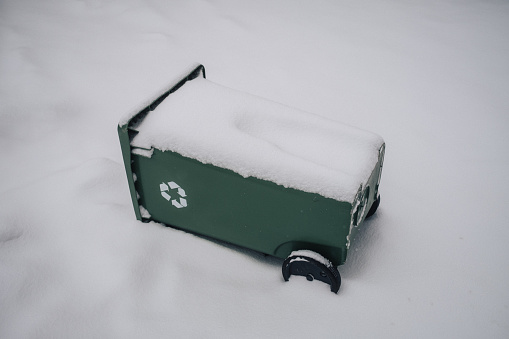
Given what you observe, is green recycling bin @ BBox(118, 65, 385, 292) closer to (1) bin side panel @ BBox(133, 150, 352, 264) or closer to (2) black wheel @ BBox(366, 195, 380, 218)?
(1) bin side panel @ BBox(133, 150, 352, 264)

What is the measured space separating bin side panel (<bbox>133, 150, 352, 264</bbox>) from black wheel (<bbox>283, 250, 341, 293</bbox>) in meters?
0.04

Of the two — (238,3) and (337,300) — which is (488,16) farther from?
(337,300)

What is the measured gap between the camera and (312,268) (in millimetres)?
1665

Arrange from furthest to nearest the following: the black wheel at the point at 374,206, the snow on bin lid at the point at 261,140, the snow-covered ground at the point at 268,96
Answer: the black wheel at the point at 374,206 → the snow-covered ground at the point at 268,96 → the snow on bin lid at the point at 261,140

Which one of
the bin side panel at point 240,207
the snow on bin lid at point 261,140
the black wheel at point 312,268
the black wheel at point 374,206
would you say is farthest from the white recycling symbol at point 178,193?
the black wheel at point 374,206

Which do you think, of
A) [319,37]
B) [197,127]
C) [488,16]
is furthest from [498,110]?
[197,127]

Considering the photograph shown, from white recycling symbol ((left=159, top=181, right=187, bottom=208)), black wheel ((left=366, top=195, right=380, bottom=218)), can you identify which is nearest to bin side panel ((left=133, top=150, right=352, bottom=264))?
white recycling symbol ((left=159, top=181, right=187, bottom=208))

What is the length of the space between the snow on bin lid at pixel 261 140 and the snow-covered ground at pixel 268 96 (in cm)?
48

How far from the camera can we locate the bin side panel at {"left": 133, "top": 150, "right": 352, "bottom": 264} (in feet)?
5.10

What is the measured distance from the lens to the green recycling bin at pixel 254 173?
1.55 metres

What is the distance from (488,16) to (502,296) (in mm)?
3753

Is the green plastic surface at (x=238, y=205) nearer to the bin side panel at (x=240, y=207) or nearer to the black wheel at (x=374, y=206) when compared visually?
the bin side panel at (x=240, y=207)

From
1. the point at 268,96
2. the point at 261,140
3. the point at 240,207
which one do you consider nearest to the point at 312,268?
the point at 240,207

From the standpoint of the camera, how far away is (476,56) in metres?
3.78
